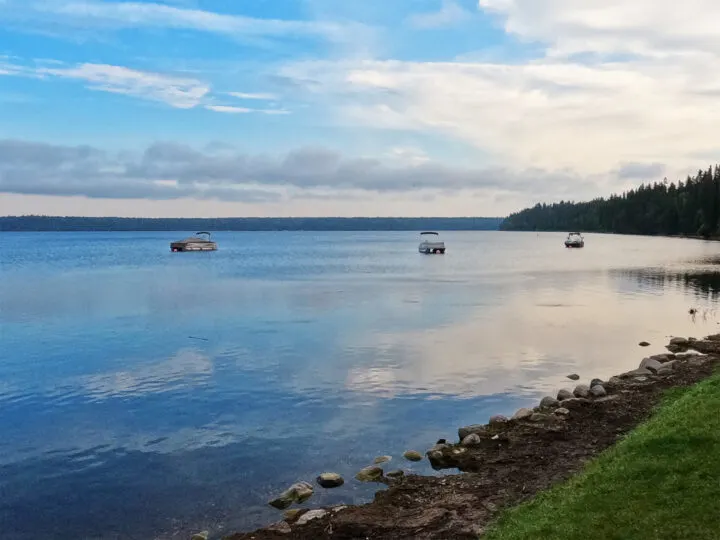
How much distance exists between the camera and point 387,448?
19.7m

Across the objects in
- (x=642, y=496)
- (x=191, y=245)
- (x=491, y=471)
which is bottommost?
(x=491, y=471)

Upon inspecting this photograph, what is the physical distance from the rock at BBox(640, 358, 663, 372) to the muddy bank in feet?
9.44

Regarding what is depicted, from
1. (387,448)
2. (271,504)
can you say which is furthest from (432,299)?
(271,504)

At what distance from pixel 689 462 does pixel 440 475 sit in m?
6.47

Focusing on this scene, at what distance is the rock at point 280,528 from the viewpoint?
45.3 feet

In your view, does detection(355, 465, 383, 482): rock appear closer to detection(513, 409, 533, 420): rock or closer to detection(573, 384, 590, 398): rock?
detection(513, 409, 533, 420): rock

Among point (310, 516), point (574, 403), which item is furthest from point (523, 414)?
point (310, 516)

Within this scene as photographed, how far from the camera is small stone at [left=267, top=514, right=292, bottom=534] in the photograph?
13811 millimetres

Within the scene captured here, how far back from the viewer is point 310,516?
1443 centimetres

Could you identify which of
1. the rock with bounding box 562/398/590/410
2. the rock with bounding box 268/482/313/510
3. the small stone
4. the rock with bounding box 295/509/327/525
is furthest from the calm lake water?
the rock with bounding box 562/398/590/410

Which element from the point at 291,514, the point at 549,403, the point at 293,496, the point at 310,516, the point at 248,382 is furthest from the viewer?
the point at 248,382

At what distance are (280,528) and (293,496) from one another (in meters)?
1.99

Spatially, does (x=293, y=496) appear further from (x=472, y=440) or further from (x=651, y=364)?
(x=651, y=364)

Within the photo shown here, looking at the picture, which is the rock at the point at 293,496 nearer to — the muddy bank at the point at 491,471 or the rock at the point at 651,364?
the muddy bank at the point at 491,471
